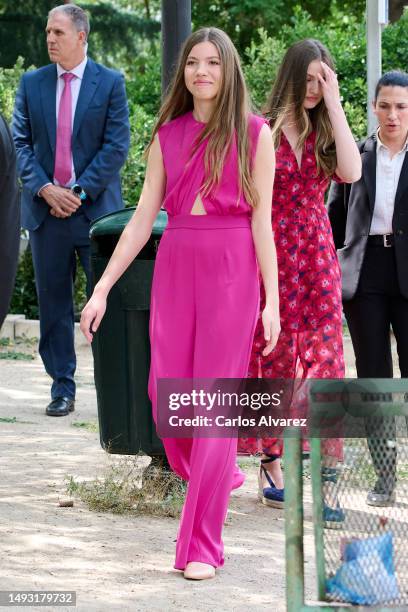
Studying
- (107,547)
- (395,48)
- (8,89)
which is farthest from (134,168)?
(107,547)

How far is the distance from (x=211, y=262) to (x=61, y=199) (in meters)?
3.21

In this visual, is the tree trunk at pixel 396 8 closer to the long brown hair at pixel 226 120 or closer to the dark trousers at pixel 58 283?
the dark trousers at pixel 58 283

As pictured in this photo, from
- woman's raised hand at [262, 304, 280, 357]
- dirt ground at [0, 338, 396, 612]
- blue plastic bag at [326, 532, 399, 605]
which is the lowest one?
dirt ground at [0, 338, 396, 612]

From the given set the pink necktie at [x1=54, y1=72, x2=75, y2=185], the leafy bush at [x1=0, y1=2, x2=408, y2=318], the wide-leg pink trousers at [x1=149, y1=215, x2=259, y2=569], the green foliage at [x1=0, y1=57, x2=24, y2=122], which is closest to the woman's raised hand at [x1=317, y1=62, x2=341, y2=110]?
the wide-leg pink trousers at [x1=149, y1=215, x2=259, y2=569]

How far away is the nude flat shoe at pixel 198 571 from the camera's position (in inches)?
175

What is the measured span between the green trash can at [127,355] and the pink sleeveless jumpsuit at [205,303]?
30.5 inches

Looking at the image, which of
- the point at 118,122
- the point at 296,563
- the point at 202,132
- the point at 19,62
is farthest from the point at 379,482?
the point at 19,62

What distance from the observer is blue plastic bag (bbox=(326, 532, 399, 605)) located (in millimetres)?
2635

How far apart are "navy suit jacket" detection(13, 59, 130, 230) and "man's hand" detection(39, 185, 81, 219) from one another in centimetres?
6

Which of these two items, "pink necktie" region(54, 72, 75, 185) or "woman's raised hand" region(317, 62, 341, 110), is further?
"pink necktie" region(54, 72, 75, 185)

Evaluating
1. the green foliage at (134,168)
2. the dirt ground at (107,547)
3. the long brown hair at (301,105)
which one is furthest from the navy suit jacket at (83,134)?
the green foliage at (134,168)

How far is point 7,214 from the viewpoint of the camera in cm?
449

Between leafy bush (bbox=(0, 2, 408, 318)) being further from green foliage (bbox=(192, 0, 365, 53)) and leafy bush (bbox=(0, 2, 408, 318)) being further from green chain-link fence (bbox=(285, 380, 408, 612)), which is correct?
green chain-link fence (bbox=(285, 380, 408, 612))

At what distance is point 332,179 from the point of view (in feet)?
18.2
